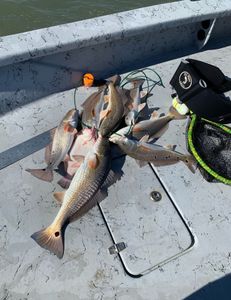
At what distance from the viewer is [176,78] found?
383cm

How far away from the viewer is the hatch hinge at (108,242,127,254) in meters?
2.88

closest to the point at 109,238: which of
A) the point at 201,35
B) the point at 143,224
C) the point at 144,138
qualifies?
the point at 143,224

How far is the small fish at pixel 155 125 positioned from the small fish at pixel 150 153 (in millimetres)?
126

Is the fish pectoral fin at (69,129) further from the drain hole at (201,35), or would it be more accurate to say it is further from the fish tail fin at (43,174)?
the drain hole at (201,35)

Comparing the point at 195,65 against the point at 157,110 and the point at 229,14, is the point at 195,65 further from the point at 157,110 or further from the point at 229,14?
the point at 229,14

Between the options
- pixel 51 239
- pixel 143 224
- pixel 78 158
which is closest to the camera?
pixel 51 239

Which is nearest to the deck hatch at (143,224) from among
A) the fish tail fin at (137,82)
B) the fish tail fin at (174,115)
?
the fish tail fin at (174,115)

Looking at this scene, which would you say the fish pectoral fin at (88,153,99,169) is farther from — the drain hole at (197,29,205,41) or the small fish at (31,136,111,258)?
the drain hole at (197,29,205,41)

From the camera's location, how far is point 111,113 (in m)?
3.57

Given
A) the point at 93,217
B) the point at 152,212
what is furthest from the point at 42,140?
the point at 152,212

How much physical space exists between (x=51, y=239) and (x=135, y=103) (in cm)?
169

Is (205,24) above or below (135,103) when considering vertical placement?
above

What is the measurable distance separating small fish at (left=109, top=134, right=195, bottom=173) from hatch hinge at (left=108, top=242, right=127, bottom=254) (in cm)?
86

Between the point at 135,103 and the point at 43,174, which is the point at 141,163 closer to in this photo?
the point at 135,103
